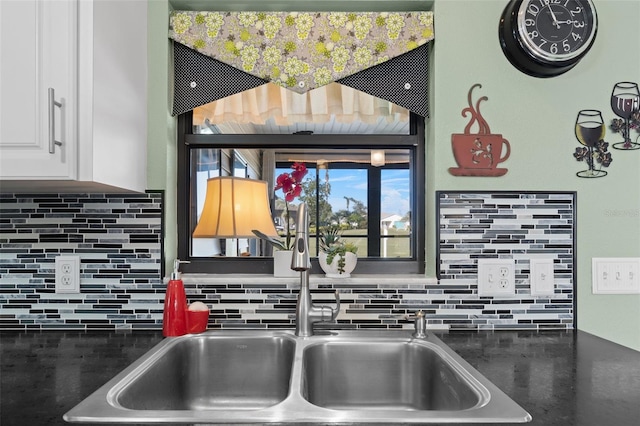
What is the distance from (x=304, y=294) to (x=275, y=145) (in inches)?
24.3

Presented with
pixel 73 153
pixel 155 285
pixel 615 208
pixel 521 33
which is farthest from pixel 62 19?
pixel 615 208

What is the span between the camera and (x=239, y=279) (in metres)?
1.49

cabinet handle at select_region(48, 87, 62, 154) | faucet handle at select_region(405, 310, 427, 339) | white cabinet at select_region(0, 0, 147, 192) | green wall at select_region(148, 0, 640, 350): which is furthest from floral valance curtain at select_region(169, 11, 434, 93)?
faucet handle at select_region(405, 310, 427, 339)

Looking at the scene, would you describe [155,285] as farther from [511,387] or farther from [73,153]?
[511,387]

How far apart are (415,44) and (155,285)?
1225 mm

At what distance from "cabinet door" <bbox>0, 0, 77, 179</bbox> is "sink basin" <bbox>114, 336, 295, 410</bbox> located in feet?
1.99

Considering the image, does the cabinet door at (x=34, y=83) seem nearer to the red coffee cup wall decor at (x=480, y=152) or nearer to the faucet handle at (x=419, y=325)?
the faucet handle at (x=419, y=325)

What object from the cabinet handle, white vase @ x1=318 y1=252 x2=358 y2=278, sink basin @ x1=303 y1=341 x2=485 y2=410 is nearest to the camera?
the cabinet handle

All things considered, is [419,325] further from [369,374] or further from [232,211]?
[232,211]

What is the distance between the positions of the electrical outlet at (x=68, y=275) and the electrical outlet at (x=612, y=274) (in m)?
1.75

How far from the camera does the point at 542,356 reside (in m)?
1.20

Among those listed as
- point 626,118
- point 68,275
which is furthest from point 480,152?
point 68,275

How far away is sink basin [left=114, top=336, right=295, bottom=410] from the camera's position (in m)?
1.30

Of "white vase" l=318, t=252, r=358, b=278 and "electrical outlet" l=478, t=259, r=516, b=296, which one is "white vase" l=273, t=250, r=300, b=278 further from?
"electrical outlet" l=478, t=259, r=516, b=296
